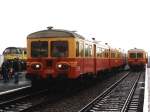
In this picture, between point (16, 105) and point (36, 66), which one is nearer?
point (16, 105)

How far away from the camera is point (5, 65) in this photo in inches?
958

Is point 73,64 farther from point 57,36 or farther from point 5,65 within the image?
point 5,65

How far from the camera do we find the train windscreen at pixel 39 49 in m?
18.0

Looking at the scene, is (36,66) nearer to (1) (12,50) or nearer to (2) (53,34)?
(2) (53,34)

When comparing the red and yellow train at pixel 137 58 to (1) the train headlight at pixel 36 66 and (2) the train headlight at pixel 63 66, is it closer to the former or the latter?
(1) the train headlight at pixel 36 66

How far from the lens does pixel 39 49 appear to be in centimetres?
1808

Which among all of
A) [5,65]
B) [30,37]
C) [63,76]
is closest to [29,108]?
[63,76]

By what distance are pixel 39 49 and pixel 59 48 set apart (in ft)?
3.12

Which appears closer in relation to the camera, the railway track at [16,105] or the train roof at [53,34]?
the railway track at [16,105]

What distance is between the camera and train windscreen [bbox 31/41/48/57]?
1798cm

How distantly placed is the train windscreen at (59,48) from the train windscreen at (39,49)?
33 cm

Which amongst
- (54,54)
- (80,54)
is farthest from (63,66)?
(80,54)

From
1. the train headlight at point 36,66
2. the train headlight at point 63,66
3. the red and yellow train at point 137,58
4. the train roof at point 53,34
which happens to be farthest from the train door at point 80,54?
the red and yellow train at point 137,58

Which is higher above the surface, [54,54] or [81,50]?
[81,50]
